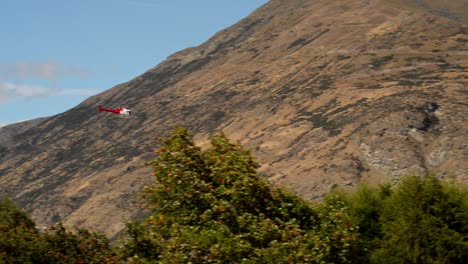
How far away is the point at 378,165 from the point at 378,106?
102 ft

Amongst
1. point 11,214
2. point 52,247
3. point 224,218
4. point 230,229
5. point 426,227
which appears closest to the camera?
point 230,229

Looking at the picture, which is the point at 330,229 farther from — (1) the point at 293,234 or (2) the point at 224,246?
(2) the point at 224,246

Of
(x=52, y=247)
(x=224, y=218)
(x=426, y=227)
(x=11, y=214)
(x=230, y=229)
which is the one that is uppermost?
(x=52, y=247)

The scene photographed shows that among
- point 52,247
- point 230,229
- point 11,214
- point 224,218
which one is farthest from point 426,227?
point 11,214

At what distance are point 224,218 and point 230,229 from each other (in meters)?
0.57

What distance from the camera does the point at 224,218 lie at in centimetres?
2819

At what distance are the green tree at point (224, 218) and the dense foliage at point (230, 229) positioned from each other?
0.05 metres

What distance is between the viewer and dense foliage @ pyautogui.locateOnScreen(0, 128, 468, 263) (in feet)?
87.5

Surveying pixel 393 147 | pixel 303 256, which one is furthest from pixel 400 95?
pixel 303 256

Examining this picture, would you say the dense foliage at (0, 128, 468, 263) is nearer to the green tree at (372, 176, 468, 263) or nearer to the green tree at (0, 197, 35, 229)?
the green tree at (372, 176, 468, 263)

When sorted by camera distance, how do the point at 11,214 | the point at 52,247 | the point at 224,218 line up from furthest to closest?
1. the point at 11,214
2. the point at 52,247
3. the point at 224,218

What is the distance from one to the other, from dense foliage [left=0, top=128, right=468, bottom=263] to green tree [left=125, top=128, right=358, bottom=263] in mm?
46

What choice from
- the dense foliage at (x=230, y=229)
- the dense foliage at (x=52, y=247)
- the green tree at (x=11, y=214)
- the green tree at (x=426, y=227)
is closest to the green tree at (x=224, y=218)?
the dense foliage at (x=230, y=229)

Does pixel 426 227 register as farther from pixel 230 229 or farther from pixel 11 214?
pixel 11 214
